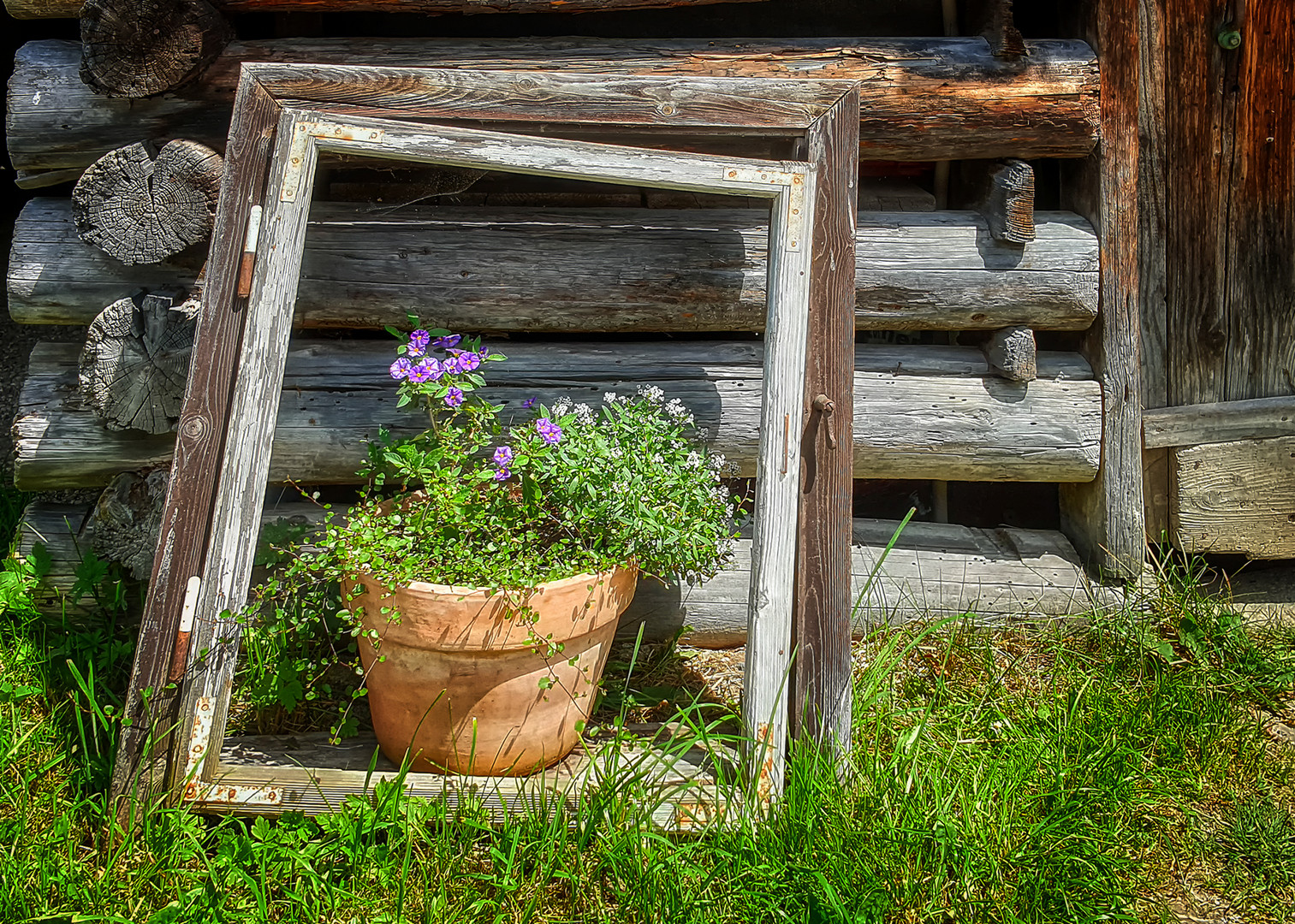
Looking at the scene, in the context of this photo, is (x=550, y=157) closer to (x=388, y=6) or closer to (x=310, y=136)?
(x=310, y=136)

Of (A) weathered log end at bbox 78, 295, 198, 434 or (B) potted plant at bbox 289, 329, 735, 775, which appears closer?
(B) potted plant at bbox 289, 329, 735, 775

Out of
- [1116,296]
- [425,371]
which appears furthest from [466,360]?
[1116,296]

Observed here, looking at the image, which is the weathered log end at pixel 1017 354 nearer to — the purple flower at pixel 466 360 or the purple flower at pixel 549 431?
the purple flower at pixel 549 431

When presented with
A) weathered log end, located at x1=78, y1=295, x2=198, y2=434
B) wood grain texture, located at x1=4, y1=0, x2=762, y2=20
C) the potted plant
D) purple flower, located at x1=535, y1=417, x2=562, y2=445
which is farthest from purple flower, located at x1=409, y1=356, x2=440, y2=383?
wood grain texture, located at x1=4, y1=0, x2=762, y2=20

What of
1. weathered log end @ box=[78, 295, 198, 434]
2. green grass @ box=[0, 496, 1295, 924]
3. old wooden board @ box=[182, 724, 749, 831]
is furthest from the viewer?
weathered log end @ box=[78, 295, 198, 434]

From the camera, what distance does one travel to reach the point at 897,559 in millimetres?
2893

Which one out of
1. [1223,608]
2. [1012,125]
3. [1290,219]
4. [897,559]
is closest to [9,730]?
[897,559]

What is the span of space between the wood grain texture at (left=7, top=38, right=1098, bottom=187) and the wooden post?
0.49 m

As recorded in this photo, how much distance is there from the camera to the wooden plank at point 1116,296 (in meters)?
2.69

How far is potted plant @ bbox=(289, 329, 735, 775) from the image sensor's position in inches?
79.4

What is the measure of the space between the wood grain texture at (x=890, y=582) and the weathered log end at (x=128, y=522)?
0.10 metres

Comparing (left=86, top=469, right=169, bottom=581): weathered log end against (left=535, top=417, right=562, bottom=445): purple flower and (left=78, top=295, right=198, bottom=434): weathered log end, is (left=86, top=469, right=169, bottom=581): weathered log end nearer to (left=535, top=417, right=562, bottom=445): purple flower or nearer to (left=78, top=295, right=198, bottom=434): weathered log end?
(left=78, top=295, right=198, bottom=434): weathered log end

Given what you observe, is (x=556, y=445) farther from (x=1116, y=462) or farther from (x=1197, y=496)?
(x=1197, y=496)

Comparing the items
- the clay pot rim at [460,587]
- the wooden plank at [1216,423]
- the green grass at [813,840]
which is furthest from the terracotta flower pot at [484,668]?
the wooden plank at [1216,423]
